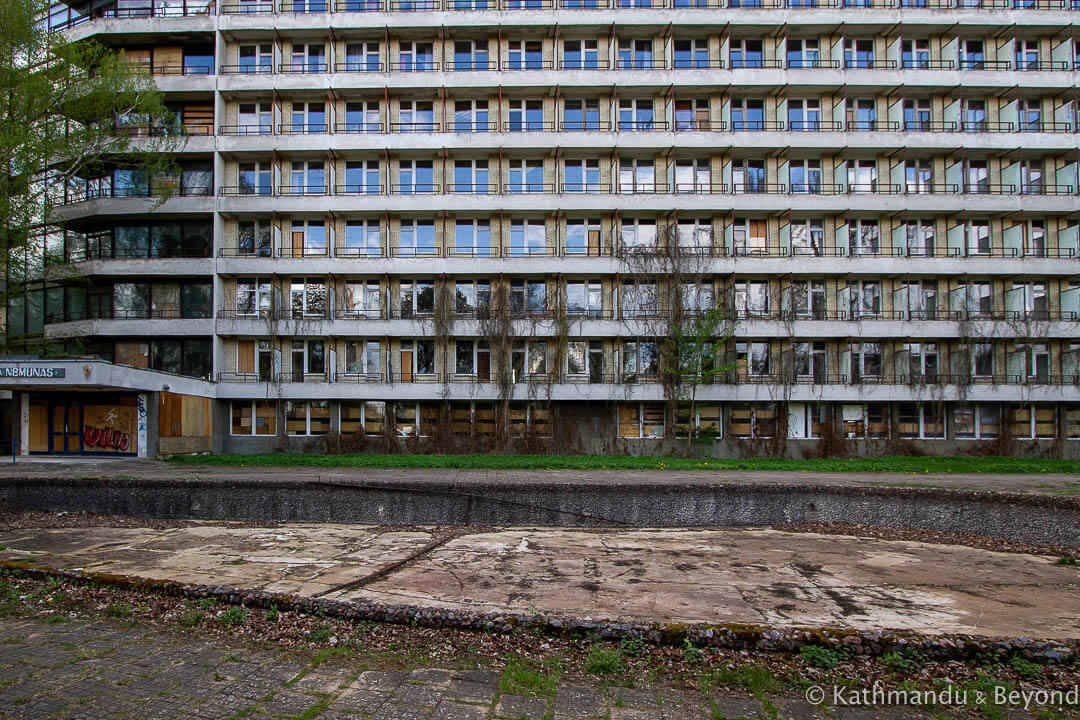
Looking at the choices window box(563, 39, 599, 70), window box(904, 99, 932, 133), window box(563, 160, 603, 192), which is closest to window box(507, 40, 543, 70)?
window box(563, 39, 599, 70)

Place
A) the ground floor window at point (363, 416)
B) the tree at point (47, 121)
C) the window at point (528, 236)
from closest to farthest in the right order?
the tree at point (47, 121) → the ground floor window at point (363, 416) → the window at point (528, 236)

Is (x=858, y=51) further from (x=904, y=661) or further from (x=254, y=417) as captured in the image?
(x=254, y=417)

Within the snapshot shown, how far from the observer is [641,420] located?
30.2 m

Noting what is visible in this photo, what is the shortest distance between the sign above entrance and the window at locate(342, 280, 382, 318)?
40.4ft

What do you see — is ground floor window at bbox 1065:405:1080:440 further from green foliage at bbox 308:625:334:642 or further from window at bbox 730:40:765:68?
green foliage at bbox 308:625:334:642

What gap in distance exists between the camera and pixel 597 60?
31375 mm

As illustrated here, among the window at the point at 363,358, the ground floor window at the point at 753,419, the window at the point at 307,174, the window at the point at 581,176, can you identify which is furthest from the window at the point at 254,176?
the ground floor window at the point at 753,419

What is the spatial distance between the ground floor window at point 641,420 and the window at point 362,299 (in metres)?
14.1

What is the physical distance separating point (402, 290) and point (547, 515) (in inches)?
770

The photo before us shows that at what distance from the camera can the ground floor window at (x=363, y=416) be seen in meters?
30.2

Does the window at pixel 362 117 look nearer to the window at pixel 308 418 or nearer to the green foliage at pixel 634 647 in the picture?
the window at pixel 308 418

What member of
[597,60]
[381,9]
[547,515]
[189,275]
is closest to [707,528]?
[547,515]

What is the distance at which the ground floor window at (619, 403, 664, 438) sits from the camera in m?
30.1

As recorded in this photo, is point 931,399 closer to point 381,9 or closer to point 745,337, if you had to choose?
point 745,337
